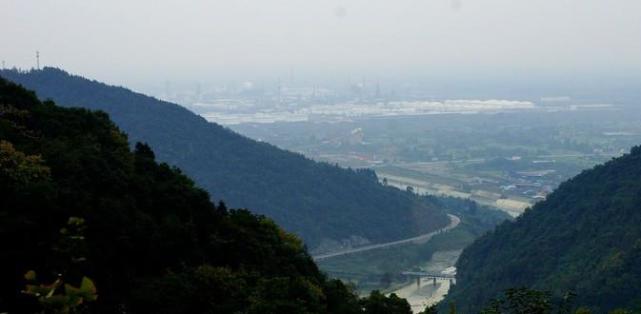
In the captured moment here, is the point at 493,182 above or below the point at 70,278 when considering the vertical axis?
below

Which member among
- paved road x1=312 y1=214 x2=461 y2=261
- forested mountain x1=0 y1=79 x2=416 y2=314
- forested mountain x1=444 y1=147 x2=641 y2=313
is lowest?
paved road x1=312 y1=214 x2=461 y2=261

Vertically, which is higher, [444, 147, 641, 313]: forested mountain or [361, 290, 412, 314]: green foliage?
[361, 290, 412, 314]: green foliage

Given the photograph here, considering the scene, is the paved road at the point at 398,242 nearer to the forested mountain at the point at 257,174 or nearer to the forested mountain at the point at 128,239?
the forested mountain at the point at 257,174

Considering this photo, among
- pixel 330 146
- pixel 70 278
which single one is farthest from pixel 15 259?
pixel 330 146

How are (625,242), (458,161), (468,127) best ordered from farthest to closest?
(468,127)
(458,161)
(625,242)

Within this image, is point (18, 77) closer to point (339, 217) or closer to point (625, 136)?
point (339, 217)

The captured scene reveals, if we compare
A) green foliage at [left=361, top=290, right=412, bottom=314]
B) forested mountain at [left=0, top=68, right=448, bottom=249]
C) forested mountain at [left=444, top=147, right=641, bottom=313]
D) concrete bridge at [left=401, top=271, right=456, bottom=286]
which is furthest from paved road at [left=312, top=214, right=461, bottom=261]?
green foliage at [left=361, top=290, right=412, bottom=314]

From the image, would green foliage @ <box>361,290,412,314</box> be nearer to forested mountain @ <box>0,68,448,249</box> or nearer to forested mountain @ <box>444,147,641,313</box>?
forested mountain @ <box>444,147,641,313</box>
